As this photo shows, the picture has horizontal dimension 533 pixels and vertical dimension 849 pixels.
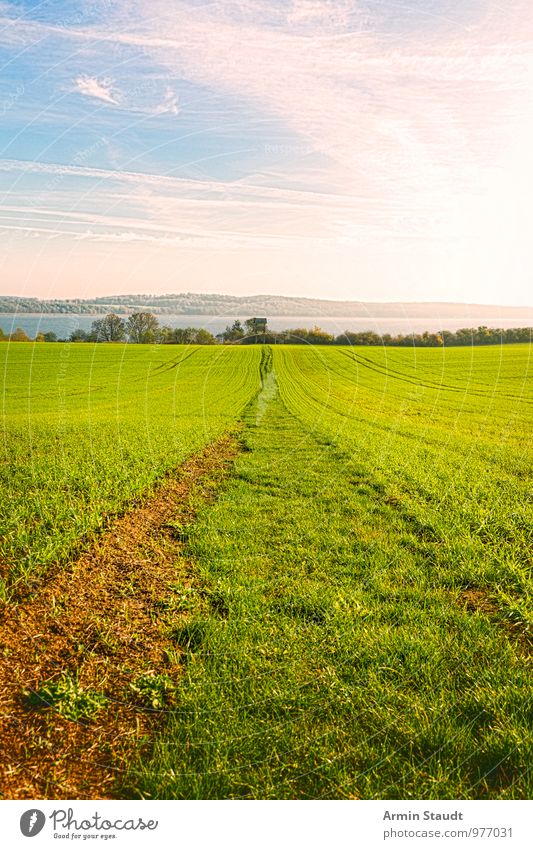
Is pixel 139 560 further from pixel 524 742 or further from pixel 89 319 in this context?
pixel 89 319

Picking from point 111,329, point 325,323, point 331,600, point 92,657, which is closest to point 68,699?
point 92,657

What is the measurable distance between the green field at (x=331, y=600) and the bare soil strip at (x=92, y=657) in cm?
22

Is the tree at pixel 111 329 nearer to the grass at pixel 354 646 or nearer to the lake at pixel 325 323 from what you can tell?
the lake at pixel 325 323

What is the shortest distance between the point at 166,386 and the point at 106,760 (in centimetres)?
3208

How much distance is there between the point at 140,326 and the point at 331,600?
11.7 meters

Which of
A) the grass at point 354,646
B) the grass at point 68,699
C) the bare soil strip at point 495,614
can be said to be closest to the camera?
the grass at point 354,646

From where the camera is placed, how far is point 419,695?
461 centimetres

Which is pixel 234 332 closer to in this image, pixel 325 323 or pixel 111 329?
pixel 325 323

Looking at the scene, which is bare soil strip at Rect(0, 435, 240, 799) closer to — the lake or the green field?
the green field
